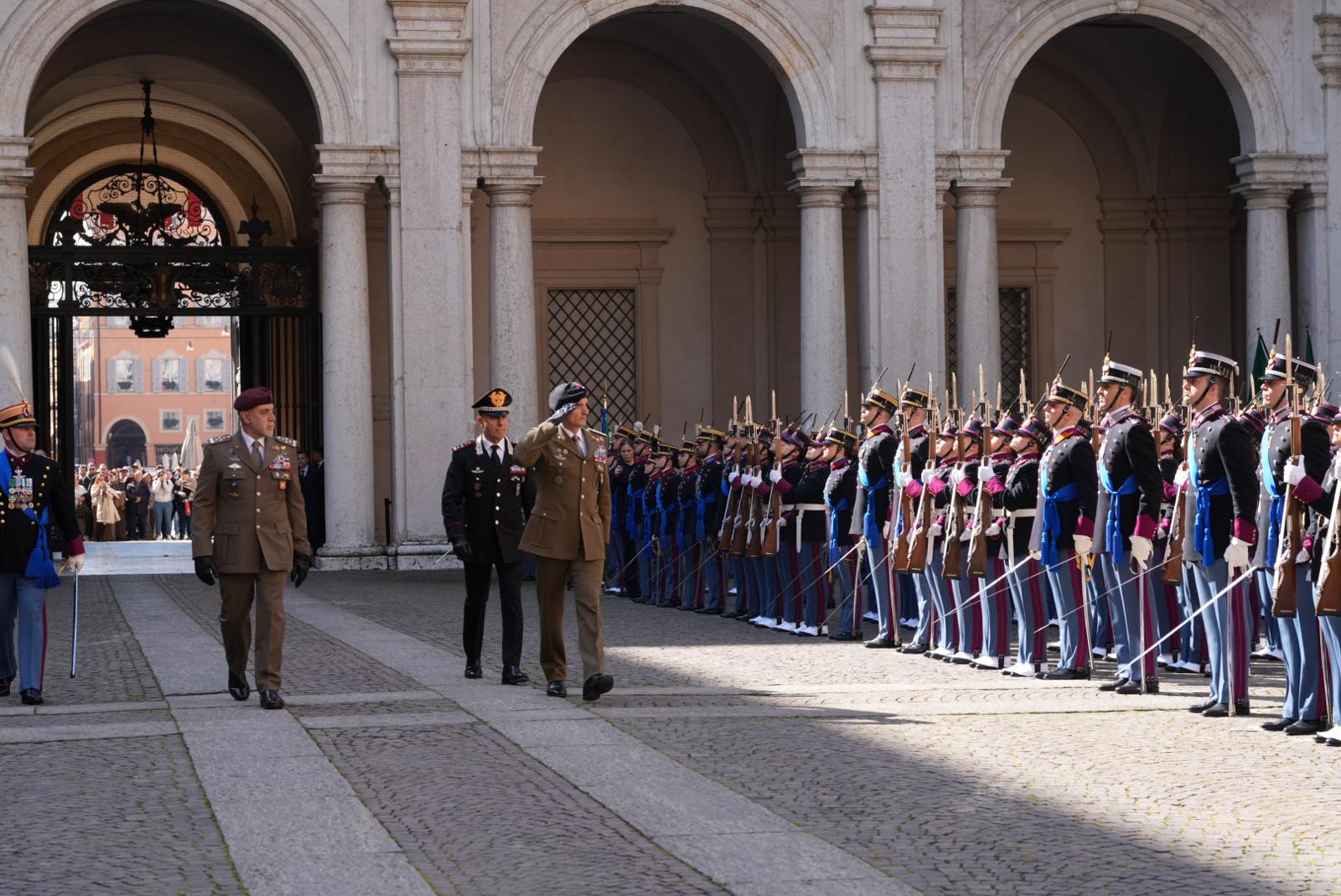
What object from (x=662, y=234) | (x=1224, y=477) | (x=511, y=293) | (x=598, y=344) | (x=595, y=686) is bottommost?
(x=595, y=686)

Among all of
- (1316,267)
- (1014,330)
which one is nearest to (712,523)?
(1316,267)

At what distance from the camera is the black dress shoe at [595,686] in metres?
9.45

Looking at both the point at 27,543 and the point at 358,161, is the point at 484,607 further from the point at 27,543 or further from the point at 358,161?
the point at 358,161

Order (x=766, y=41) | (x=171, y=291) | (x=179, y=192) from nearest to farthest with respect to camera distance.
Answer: (x=766, y=41) < (x=171, y=291) < (x=179, y=192)

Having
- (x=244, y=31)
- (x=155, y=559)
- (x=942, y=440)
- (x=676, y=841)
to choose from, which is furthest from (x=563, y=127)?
(x=676, y=841)

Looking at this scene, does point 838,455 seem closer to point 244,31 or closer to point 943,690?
point 943,690

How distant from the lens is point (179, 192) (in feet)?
105

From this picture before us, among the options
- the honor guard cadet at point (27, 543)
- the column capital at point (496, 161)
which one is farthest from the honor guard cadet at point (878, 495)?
the column capital at point (496, 161)

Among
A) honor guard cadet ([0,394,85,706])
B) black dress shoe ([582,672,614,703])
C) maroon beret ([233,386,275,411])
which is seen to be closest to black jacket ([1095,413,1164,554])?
black dress shoe ([582,672,614,703])

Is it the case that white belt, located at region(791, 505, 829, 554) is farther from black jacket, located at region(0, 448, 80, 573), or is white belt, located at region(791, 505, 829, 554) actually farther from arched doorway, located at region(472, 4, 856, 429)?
arched doorway, located at region(472, 4, 856, 429)

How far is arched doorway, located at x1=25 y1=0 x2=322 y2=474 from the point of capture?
76.5 ft

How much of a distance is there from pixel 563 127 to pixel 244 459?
16.7m

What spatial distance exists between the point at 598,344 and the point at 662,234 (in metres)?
1.69

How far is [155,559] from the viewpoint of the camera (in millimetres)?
25547
